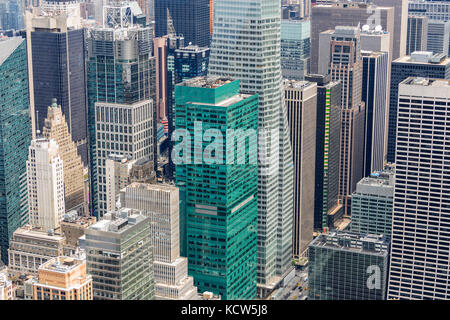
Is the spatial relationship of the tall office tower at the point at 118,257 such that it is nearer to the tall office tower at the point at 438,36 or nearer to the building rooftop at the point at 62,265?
the building rooftop at the point at 62,265

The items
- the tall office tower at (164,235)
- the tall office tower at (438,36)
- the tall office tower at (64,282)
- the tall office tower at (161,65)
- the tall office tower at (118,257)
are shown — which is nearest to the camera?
the tall office tower at (64,282)

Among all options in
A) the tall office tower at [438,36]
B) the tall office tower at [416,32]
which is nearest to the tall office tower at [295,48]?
the tall office tower at [416,32]

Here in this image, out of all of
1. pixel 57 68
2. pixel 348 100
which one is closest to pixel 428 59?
pixel 348 100

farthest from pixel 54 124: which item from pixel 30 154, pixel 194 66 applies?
pixel 194 66

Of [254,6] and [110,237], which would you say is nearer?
[110,237]

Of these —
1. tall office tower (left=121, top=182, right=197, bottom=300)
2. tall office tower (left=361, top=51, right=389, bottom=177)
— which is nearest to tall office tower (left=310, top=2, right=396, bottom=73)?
tall office tower (left=361, top=51, right=389, bottom=177)
